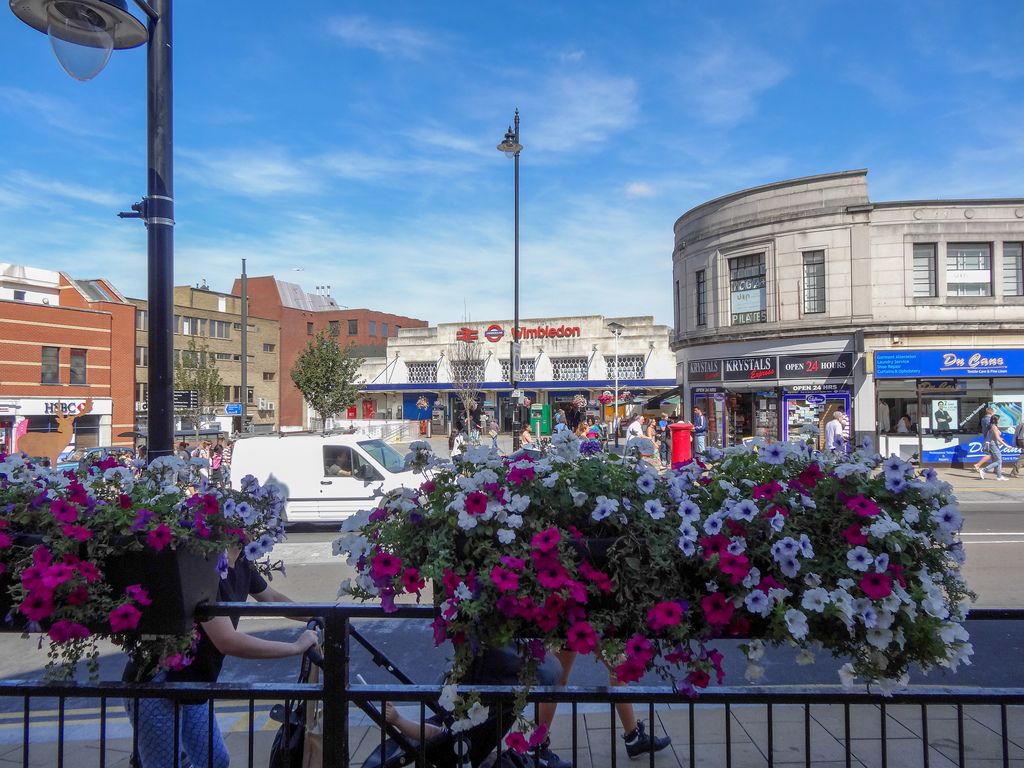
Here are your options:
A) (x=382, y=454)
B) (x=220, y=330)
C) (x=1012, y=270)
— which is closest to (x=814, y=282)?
(x=1012, y=270)

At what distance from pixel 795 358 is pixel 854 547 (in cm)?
2270

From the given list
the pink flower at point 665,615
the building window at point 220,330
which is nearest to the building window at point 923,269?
the pink flower at point 665,615

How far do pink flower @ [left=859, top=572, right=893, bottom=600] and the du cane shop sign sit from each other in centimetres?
2232

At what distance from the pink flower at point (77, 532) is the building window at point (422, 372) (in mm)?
49464

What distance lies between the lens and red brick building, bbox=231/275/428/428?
6594cm

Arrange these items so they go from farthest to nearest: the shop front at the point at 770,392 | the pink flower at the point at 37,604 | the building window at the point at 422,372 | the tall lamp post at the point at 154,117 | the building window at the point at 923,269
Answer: the building window at the point at 422,372, the shop front at the point at 770,392, the building window at the point at 923,269, the tall lamp post at the point at 154,117, the pink flower at the point at 37,604

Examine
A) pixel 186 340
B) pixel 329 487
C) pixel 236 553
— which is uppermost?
pixel 186 340

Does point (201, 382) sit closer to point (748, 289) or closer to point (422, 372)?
point (422, 372)

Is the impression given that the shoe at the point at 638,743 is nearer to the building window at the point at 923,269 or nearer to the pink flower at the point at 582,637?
the pink flower at the point at 582,637

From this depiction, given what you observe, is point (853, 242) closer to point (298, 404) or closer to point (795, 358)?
point (795, 358)

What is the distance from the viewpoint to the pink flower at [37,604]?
2229mm

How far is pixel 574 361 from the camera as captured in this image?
47969mm

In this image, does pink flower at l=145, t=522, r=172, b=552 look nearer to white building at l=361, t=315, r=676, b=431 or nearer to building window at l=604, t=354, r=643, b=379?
white building at l=361, t=315, r=676, b=431

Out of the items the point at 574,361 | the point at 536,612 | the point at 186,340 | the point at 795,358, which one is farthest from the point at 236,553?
the point at 186,340
